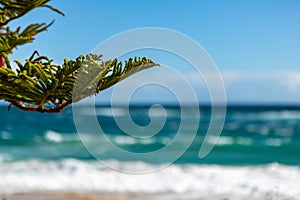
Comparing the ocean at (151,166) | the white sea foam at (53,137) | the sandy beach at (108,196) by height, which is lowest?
the sandy beach at (108,196)

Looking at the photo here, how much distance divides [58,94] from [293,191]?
877 centimetres

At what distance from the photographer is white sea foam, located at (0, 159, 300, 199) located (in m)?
11.9

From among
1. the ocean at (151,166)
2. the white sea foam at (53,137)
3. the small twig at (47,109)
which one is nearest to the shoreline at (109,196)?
the ocean at (151,166)

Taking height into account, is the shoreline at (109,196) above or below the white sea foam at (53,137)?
below

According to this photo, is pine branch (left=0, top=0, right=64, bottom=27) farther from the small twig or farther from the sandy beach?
the sandy beach

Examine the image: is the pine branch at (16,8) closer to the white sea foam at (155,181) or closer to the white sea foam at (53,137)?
Answer: the white sea foam at (155,181)

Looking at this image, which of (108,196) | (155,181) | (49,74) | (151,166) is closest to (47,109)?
(49,74)

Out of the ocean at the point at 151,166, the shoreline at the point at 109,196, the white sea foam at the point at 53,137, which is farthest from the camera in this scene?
the white sea foam at the point at 53,137

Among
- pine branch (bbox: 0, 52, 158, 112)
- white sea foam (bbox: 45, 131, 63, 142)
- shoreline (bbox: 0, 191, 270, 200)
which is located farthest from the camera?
white sea foam (bbox: 45, 131, 63, 142)

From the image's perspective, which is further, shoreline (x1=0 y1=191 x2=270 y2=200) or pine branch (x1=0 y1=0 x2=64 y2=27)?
shoreline (x1=0 y1=191 x2=270 y2=200)

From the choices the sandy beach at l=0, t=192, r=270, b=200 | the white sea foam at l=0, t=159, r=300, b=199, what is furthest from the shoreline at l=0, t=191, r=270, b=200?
the white sea foam at l=0, t=159, r=300, b=199

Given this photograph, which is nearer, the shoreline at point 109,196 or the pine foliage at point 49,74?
the pine foliage at point 49,74

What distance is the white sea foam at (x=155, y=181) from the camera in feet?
A: 39.1

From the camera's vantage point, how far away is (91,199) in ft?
33.7
